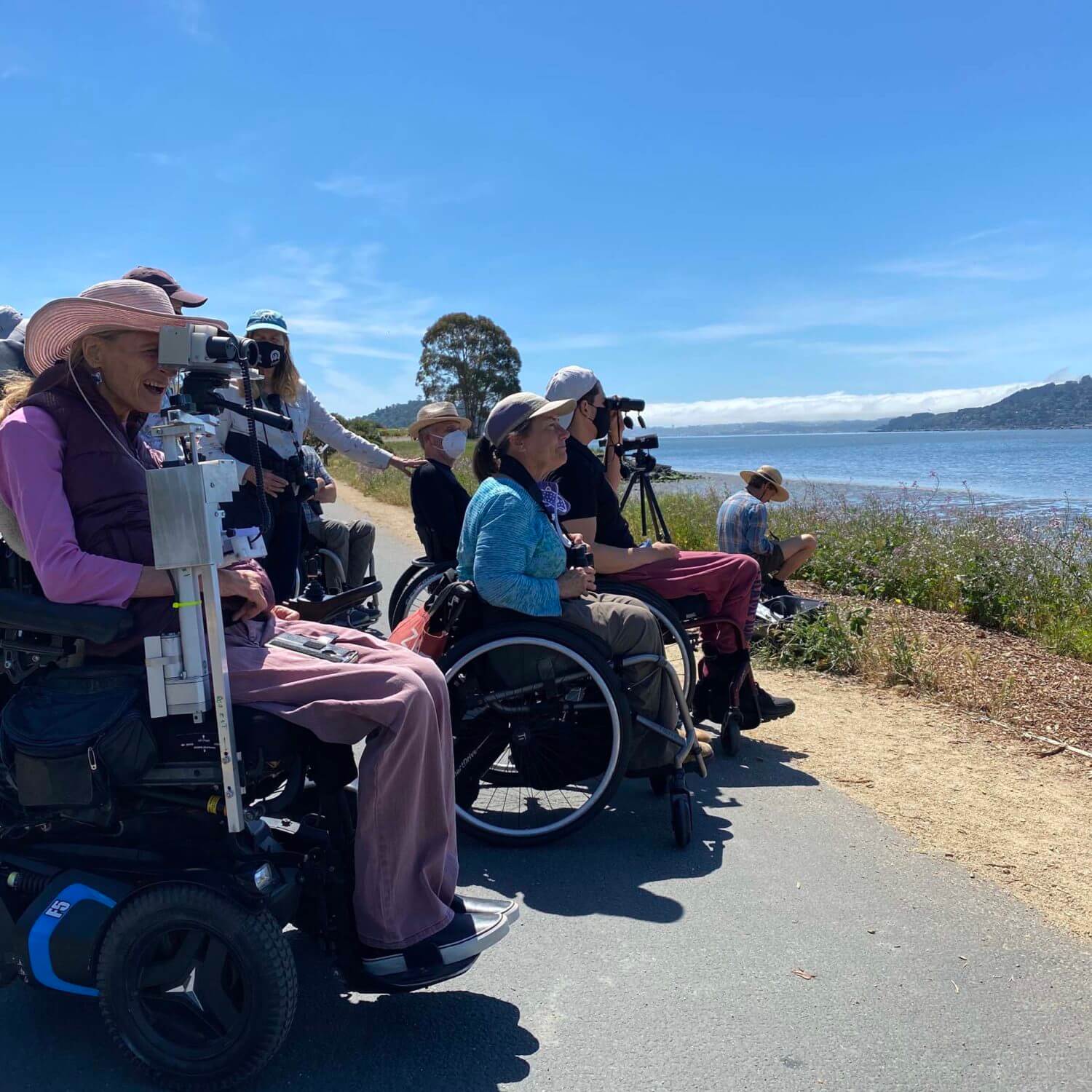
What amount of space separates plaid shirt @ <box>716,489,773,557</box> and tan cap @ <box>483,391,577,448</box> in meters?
3.36

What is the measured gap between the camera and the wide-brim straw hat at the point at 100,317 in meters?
2.39

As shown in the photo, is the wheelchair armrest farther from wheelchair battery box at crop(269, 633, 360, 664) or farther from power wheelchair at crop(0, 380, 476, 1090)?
wheelchair battery box at crop(269, 633, 360, 664)

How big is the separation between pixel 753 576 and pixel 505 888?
6.41ft

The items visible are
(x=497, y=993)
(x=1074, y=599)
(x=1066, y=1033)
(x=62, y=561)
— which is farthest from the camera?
(x=1074, y=599)

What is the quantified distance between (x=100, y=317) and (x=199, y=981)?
1.67 metres

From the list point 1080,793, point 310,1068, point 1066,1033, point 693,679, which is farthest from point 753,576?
point 310,1068

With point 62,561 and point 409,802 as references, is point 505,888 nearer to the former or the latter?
point 409,802

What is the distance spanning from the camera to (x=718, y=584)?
4441mm

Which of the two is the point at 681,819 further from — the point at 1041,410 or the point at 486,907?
the point at 1041,410

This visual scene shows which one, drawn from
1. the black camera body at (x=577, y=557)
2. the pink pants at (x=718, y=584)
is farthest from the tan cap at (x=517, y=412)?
the pink pants at (x=718, y=584)

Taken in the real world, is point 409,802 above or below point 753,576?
below

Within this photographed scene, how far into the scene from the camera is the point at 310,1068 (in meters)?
2.32

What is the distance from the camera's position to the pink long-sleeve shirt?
7.34 feet

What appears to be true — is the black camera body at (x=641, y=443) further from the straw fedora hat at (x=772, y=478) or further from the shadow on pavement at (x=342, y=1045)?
the shadow on pavement at (x=342, y=1045)
